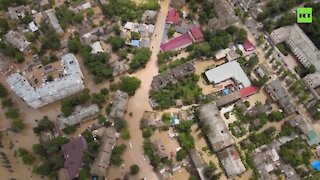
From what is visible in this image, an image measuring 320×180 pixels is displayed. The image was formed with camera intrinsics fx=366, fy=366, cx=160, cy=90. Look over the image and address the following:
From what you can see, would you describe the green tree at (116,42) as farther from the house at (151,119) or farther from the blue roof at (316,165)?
the blue roof at (316,165)

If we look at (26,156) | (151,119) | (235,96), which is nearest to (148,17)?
(151,119)

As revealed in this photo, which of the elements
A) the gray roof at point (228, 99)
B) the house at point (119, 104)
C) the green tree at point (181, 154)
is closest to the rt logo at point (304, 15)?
the gray roof at point (228, 99)

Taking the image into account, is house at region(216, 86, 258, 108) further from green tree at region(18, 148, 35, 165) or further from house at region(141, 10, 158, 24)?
green tree at region(18, 148, 35, 165)

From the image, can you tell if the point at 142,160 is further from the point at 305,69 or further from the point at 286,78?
the point at 305,69

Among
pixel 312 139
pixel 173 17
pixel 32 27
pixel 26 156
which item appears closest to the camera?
pixel 26 156

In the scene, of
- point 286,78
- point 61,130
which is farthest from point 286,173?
point 61,130

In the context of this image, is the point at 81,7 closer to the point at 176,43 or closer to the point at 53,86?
the point at 53,86
